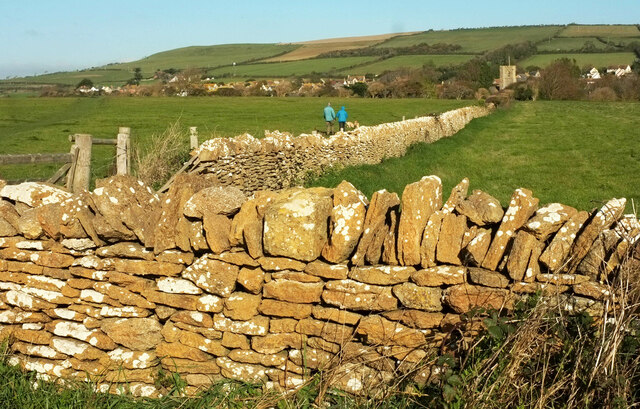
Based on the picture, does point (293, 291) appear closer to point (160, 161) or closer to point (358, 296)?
point (358, 296)

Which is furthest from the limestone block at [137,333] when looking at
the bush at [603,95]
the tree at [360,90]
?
the tree at [360,90]

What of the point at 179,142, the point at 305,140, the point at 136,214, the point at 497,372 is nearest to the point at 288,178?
the point at 305,140

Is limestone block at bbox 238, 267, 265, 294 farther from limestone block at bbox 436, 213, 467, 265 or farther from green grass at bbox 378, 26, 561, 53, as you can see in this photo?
green grass at bbox 378, 26, 561, 53

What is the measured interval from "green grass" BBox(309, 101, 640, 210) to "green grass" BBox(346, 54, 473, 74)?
8617 centimetres

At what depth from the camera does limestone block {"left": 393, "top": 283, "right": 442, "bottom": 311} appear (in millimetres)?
3725

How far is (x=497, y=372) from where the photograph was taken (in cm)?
328

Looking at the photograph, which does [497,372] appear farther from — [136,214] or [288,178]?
[288,178]

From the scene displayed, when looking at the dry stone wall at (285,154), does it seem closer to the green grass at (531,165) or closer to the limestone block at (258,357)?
the green grass at (531,165)

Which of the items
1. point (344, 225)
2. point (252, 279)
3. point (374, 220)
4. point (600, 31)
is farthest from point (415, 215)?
point (600, 31)

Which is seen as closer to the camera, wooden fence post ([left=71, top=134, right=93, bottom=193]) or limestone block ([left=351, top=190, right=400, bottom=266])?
limestone block ([left=351, top=190, right=400, bottom=266])

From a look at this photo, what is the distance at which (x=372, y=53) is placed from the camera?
143000 mm

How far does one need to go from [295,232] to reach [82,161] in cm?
616

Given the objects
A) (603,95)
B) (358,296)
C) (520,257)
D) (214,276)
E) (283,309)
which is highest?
(520,257)

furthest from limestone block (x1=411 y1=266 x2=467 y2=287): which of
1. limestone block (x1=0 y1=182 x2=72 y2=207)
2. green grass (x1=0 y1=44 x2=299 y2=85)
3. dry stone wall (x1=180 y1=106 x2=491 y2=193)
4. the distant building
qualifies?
green grass (x1=0 y1=44 x2=299 y2=85)
